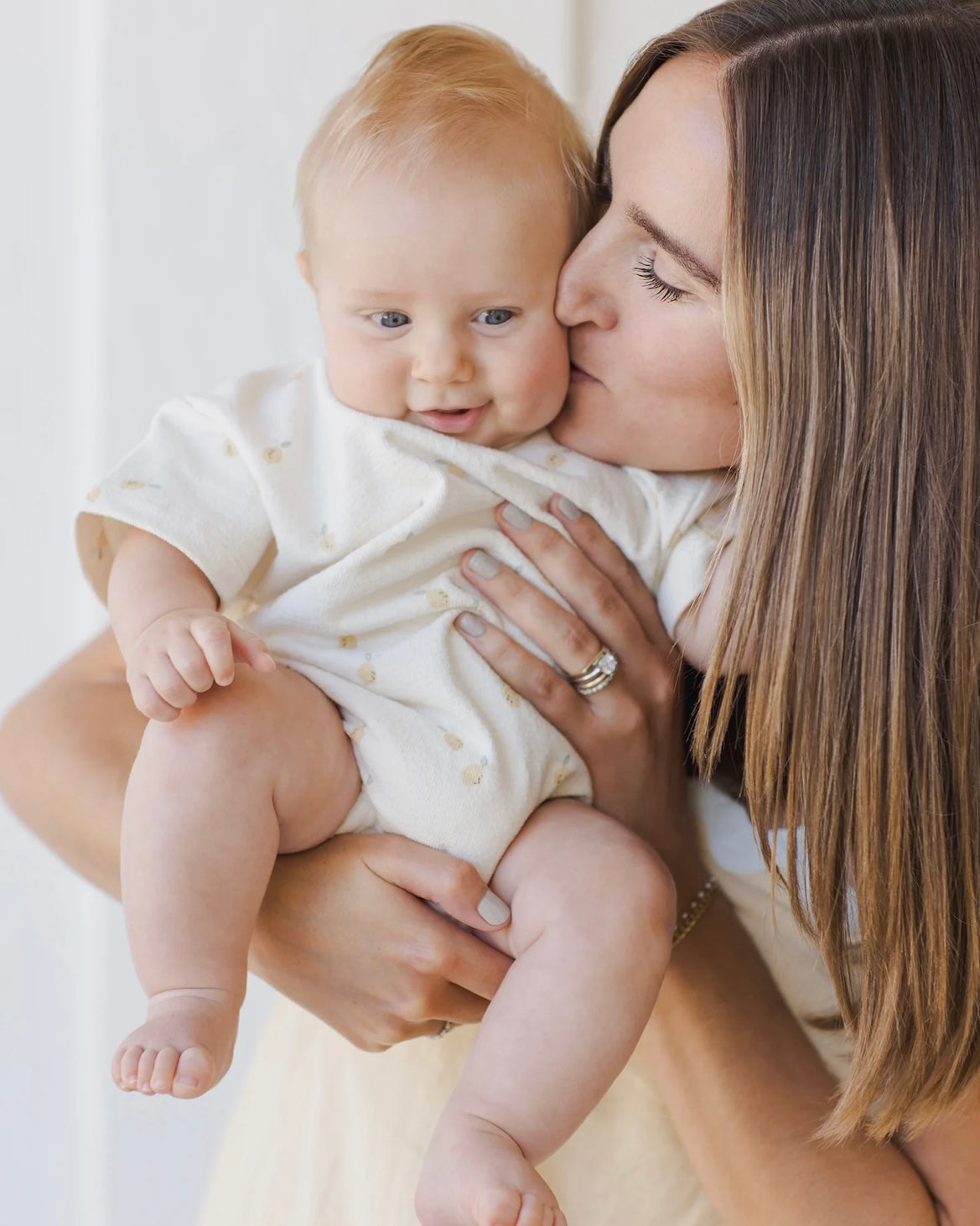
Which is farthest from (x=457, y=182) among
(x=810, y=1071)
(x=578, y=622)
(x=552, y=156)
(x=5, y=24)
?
(x=5, y=24)

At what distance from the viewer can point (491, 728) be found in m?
1.00

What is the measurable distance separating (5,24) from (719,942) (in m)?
1.52

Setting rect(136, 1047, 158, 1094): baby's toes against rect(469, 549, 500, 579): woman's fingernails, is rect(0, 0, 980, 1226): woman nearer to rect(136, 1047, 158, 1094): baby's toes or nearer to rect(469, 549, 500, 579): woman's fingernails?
rect(469, 549, 500, 579): woman's fingernails

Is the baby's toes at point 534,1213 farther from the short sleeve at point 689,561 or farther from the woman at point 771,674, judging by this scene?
the short sleeve at point 689,561

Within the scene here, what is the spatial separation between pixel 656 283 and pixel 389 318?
215 mm

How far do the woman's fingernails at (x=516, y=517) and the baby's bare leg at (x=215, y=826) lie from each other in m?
0.22

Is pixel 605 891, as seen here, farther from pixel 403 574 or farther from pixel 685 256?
pixel 685 256

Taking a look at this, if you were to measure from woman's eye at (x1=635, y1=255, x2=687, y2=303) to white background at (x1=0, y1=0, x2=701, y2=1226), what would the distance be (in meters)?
0.94

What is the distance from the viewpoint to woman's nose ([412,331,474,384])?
101 centimetres

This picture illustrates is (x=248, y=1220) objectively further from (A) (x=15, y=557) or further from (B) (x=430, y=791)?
(A) (x=15, y=557)

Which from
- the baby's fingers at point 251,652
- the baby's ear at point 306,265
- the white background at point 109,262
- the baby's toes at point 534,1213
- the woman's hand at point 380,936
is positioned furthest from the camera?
the white background at point 109,262

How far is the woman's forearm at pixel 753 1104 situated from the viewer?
3.40ft

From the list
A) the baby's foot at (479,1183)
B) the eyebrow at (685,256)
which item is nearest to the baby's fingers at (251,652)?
the baby's foot at (479,1183)

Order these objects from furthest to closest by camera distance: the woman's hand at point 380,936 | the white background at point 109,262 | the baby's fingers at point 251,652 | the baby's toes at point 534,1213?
the white background at point 109,262, the woman's hand at point 380,936, the baby's fingers at point 251,652, the baby's toes at point 534,1213
